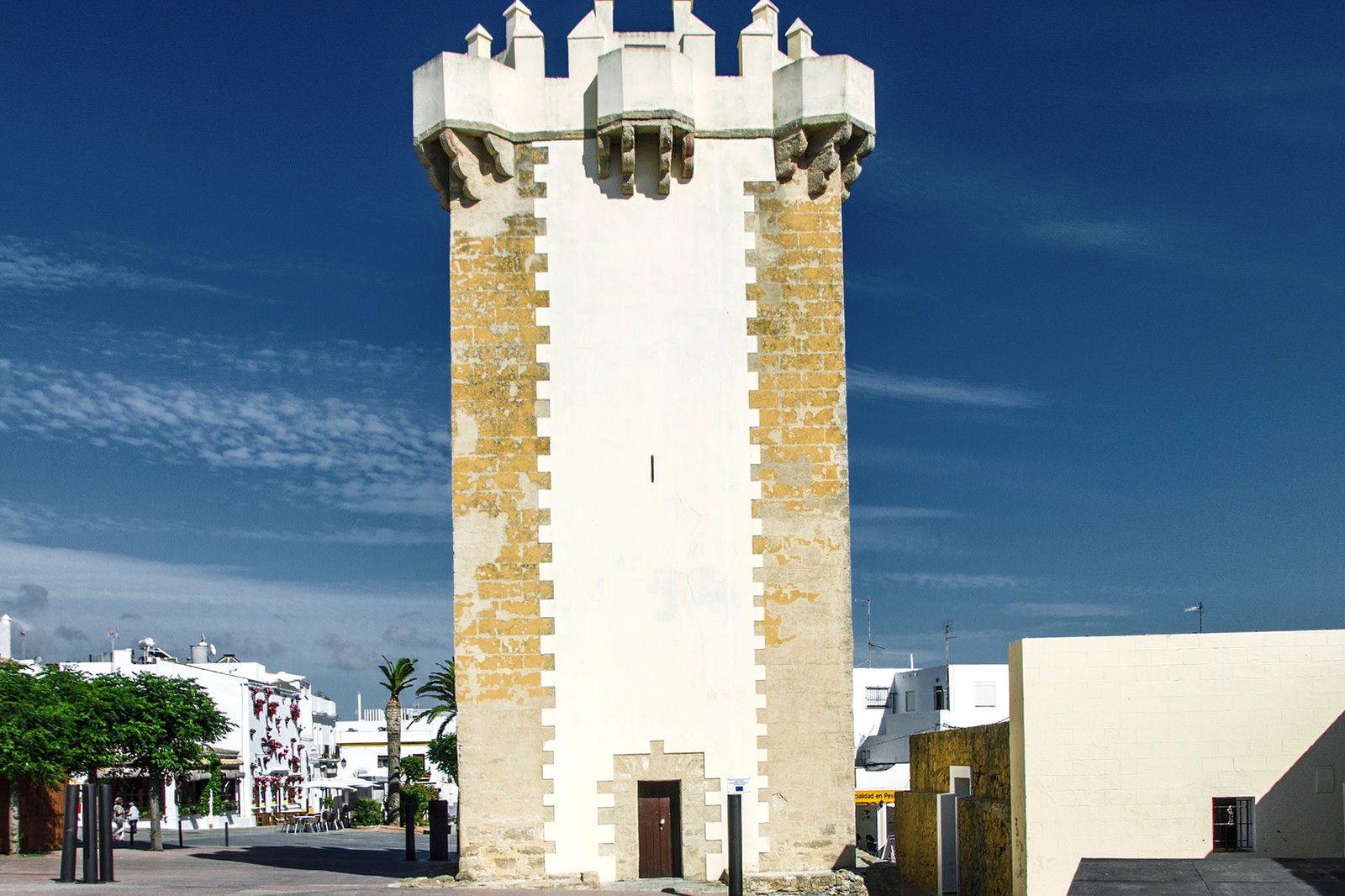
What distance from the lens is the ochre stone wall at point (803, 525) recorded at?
20.2 meters

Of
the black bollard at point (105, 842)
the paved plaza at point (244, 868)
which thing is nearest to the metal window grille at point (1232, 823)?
the paved plaza at point (244, 868)

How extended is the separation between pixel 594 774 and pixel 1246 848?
847 cm

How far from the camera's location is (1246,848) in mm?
17594

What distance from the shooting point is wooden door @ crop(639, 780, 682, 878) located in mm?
20266

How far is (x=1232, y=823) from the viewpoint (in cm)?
1772

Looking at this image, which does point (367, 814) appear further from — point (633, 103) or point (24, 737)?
point (633, 103)

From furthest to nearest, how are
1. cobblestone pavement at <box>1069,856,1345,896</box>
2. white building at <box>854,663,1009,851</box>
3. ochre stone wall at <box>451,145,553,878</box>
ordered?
white building at <box>854,663,1009,851</box> < ochre stone wall at <box>451,145,553,878</box> < cobblestone pavement at <box>1069,856,1345,896</box>

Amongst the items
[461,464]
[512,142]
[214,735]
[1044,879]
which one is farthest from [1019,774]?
[214,735]

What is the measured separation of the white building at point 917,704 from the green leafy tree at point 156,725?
25.5 metres

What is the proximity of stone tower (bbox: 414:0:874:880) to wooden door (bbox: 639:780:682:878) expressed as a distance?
35 millimetres

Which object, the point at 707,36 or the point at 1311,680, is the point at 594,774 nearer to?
the point at 1311,680

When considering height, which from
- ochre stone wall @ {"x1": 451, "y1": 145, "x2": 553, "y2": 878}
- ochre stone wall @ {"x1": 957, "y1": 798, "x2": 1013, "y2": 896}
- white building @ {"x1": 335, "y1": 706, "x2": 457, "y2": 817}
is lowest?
white building @ {"x1": 335, "y1": 706, "x2": 457, "y2": 817}

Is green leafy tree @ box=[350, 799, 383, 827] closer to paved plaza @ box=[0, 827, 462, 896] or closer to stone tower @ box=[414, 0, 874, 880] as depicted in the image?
paved plaza @ box=[0, 827, 462, 896]

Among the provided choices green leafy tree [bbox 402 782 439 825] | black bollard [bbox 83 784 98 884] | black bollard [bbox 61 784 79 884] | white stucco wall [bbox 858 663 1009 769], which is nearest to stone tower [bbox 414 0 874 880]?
black bollard [bbox 83 784 98 884]
